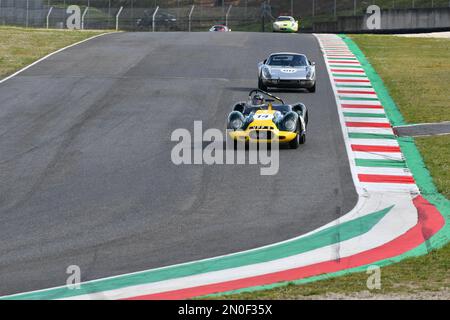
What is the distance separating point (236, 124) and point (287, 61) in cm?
960

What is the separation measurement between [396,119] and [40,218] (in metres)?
12.7

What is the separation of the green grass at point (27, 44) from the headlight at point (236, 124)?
13568 millimetres

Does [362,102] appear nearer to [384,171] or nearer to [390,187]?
[384,171]

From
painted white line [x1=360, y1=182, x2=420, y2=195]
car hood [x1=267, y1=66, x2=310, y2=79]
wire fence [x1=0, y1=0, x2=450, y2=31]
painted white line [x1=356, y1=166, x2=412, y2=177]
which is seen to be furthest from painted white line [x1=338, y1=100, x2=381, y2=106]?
wire fence [x1=0, y1=0, x2=450, y2=31]

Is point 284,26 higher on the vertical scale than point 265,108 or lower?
lower

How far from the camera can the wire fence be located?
62.4 meters

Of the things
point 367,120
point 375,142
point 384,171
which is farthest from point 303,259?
point 367,120

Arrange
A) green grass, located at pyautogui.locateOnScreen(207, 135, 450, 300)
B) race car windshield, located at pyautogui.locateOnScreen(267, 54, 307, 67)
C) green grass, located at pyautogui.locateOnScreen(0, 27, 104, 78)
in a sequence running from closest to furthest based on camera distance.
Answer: green grass, located at pyautogui.locateOnScreen(207, 135, 450, 300) < race car windshield, located at pyautogui.locateOnScreen(267, 54, 307, 67) < green grass, located at pyautogui.locateOnScreen(0, 27, 104, 78)

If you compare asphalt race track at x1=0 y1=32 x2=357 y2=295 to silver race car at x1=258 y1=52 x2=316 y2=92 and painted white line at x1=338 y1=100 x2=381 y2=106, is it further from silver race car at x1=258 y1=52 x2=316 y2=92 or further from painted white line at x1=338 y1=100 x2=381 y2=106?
painted white line at x1=338 y1=100 x2=381 y2=106

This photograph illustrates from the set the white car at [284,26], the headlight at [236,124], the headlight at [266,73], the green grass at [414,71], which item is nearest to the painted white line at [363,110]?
the green grass at [414,71]

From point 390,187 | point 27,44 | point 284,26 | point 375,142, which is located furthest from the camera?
point 284,26

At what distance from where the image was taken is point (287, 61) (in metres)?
31.4

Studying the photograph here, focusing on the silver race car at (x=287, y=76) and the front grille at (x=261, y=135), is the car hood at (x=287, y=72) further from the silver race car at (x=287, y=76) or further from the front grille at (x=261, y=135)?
the front grille at (x=261, y=135)

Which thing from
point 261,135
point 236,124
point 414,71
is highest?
point 236,124
